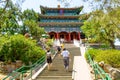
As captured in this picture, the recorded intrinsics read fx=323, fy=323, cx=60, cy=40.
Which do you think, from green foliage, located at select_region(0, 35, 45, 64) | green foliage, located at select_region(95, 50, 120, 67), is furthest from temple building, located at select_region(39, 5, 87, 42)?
green foliage, located at select_region(95, 50, 120, 67)

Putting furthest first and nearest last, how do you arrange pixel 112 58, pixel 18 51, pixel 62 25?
pixel 62 25 < pixel 18 51 < pixel 112 58

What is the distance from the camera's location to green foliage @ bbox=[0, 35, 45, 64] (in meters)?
26.2

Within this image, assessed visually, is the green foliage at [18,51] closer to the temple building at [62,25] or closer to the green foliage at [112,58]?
the green foliage at [112,58]

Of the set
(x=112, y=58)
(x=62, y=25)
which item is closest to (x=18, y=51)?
(x=112, y=58)

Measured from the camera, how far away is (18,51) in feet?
87.5

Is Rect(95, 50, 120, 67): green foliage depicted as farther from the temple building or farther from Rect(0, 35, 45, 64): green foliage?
the temple building

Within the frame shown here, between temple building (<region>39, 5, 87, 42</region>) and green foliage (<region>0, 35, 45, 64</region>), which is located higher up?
temple building (<region>39, 5, 87, 42</region>)

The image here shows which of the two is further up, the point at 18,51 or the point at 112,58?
the point at 18,51

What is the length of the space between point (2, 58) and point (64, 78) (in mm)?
9284

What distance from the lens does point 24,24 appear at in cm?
5362

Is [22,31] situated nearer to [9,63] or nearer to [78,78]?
[9,63]

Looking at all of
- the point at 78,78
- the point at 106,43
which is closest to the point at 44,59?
the point at 78,78

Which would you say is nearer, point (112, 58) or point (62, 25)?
point (112, 58)

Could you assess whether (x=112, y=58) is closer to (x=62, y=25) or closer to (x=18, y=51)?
(x=18, y=51)
